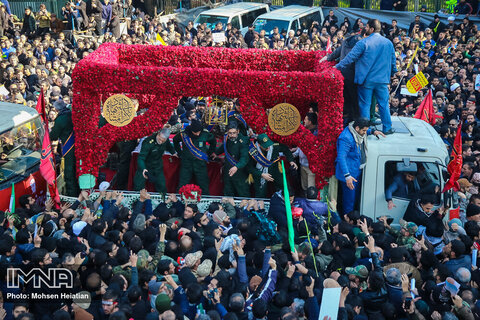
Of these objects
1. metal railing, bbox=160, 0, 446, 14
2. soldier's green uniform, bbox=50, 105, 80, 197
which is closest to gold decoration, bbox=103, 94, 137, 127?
soldier's green uniform, bbox=50, 105, 80, 197

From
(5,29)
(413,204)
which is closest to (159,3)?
(5,29)

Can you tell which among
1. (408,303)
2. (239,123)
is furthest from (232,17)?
(408,303)

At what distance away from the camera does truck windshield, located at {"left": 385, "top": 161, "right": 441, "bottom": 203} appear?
305 inches

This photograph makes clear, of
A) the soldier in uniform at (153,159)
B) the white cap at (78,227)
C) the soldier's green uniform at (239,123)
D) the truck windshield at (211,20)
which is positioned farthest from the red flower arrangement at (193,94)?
the truck windshield at (211,20)

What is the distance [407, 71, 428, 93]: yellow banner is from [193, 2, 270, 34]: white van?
10.4m

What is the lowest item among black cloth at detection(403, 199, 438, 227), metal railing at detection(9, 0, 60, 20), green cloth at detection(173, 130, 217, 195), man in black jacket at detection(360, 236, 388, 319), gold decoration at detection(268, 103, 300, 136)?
man in black jacket at detection(360, 236, 388, 319)

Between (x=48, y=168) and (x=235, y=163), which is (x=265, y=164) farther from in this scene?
(x=48, y=168)

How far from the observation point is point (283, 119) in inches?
324

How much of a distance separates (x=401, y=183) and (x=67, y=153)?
199 inches

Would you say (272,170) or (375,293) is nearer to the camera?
(375,293)

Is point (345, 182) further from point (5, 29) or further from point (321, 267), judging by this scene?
point (5, 29)

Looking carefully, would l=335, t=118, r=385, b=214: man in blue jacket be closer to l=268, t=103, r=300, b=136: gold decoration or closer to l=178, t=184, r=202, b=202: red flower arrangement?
l=268, t=103, r=300, b=136: gold decoration

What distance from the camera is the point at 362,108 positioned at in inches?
344

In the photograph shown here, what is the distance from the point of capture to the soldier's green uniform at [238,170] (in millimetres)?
8484
